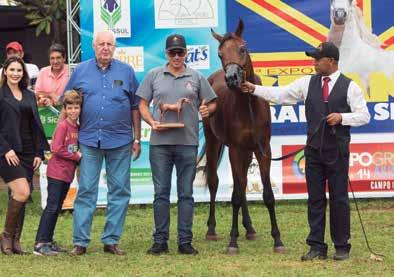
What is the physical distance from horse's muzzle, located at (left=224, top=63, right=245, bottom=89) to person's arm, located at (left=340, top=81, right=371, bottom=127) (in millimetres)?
1048

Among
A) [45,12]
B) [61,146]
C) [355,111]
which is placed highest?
[45,12]

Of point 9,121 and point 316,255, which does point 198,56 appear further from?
point 316,255

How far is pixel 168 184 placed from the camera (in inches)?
324

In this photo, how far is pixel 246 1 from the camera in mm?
11844

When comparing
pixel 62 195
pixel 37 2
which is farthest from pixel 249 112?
pixel 37 2

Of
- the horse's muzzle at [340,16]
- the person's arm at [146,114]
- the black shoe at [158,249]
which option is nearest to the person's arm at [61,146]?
the person's arm at [146,114]

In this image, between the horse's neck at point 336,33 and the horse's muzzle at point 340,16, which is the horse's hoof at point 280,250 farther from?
the horse's muzzle at point 340,16

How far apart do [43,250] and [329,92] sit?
325cm

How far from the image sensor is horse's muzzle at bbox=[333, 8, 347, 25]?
38.5ft

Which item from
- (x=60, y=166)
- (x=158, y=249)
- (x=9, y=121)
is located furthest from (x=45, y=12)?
(x=158, y=249)

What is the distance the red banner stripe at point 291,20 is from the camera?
1182 centimetres

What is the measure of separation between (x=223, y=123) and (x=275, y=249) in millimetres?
1646

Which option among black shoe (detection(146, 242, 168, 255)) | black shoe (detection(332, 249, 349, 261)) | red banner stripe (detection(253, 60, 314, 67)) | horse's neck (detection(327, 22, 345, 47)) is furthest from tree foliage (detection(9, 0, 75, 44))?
black shoe (detection(332, 249, 349, 261))

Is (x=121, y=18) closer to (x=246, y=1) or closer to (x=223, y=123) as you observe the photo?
(x=246, y=1)
